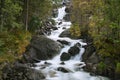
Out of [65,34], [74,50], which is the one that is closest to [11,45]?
[74,50]

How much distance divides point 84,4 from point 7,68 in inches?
939

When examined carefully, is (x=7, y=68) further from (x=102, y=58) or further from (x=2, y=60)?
(x=102, y=58)

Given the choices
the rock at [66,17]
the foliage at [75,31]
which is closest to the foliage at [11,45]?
the foliage at [75,31]

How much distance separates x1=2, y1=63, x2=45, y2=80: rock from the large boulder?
5.91 metres

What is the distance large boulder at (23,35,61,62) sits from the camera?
32.3 metres

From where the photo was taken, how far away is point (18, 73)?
2416cm

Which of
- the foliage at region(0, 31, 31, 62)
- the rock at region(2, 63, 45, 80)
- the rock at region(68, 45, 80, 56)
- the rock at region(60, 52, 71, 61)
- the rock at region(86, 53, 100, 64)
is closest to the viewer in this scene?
the foliage at region(0, 31, 31, 62)

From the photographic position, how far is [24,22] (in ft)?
106

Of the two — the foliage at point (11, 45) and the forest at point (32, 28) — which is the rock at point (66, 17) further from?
the foliage at point (11, 45)

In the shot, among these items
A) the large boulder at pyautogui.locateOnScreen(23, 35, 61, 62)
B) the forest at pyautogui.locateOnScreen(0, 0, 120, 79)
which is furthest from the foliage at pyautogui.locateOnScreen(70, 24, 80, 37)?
the forest at pyautogui.locateOnScreen(0, 0, 120, 79)

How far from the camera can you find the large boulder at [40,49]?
32344 millimetres

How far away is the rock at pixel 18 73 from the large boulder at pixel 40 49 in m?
5.91

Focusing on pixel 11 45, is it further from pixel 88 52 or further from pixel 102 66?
pixel 88 52

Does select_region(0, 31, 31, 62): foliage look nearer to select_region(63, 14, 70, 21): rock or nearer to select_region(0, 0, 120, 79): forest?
select_region(0, 0, 120, 79): forest
